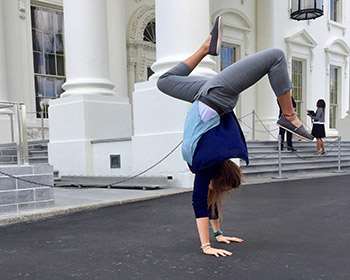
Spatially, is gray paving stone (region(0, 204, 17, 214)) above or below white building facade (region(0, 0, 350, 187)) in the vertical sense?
below

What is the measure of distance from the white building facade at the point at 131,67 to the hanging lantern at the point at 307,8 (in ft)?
3.47

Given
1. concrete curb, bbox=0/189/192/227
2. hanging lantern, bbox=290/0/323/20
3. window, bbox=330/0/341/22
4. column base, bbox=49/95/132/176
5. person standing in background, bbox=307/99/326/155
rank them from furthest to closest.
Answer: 1. window, bbox=330/0/341/22
2. hanging lantern, bbox=290/0/323/20
3. person standing in background, bbox=307/99/326/155
4. column base, bbox=49/95/132/176
5. concrete curb, bbox=0/189/192/227

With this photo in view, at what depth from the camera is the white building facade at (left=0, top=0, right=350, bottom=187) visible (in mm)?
6539

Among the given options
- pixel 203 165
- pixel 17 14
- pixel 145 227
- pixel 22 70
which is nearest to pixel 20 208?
pixel 145 227

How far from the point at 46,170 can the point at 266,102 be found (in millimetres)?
11710

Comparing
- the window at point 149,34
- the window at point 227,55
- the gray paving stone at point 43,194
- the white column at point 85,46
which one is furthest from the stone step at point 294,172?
the window at point 149,34

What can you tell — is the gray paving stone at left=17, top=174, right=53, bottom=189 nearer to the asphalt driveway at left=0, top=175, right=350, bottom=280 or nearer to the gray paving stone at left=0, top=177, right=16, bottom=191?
the gray paving stone at left=0, top=177, right=16, bottom=191

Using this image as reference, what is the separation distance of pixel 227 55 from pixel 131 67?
414 cm

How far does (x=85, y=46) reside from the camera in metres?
7.75

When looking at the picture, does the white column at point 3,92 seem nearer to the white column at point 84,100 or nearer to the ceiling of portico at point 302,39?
the white column at point 84,100

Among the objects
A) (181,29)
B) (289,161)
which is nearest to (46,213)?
(181,29)

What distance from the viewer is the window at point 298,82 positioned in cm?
1625

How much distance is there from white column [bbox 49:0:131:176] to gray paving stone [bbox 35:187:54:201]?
286 cm

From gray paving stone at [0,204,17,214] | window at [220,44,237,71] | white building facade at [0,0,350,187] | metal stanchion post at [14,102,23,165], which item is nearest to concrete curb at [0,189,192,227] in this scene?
gray paving stone at [0,204,17,214]
